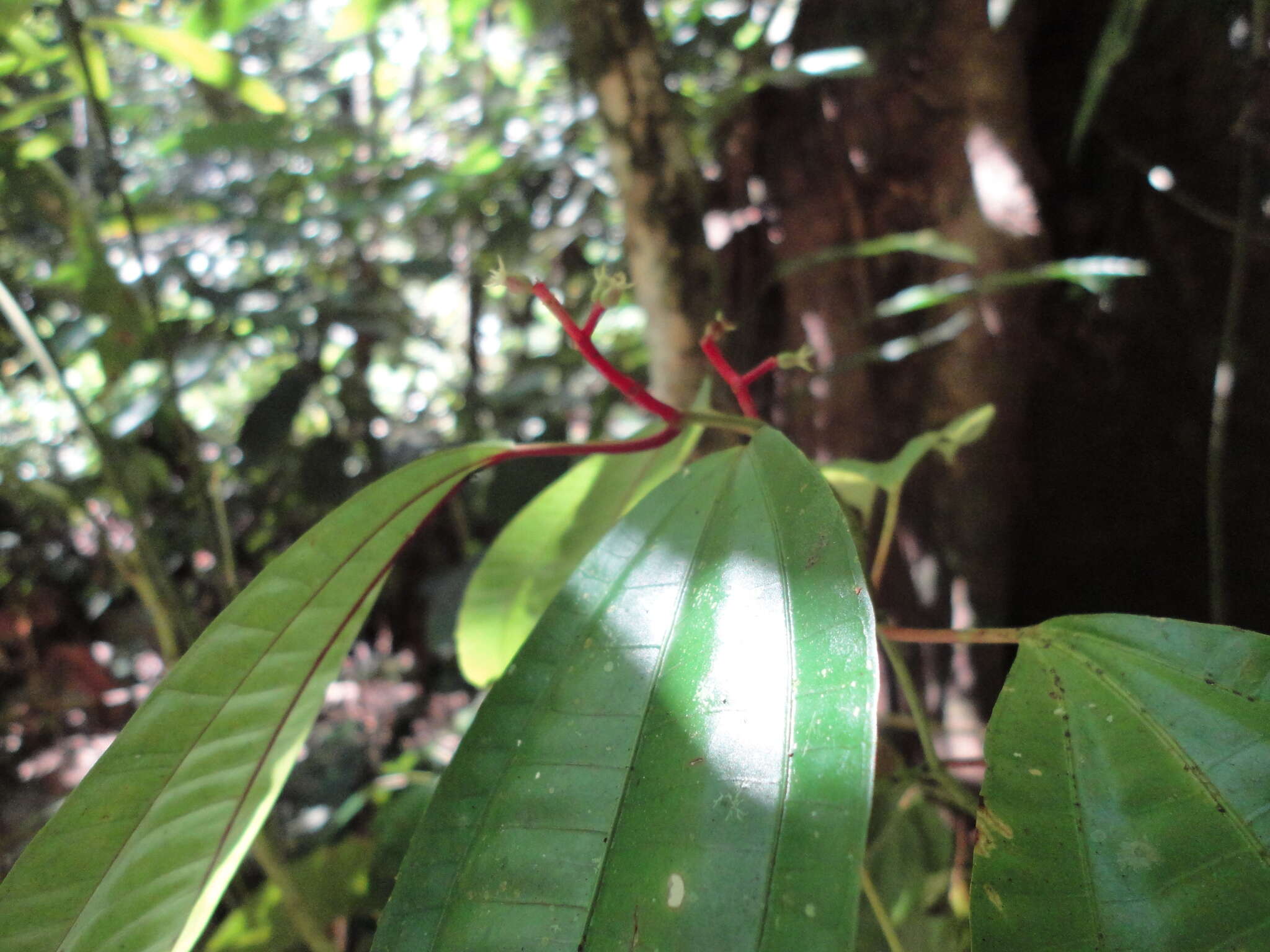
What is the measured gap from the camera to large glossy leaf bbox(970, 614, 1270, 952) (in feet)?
0.87

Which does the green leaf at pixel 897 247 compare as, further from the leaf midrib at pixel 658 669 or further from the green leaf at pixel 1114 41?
the leaf midrib at pixel 658 669

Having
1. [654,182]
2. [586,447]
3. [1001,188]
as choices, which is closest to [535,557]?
[586,447]

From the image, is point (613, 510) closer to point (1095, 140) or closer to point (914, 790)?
point (914, 790)

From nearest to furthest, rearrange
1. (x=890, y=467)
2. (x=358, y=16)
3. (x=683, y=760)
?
(x=683, y=760), (x=890, y=467), (x=358, y=16)

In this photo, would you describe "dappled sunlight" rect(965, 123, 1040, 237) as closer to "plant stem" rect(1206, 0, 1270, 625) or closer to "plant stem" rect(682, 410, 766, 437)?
"plant stem" rect(1206, 0, 1270, 625)

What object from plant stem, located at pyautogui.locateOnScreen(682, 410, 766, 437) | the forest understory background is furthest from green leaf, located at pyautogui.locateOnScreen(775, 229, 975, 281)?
plant stem, located at pyautogui.locateOnScreen(682, 410, 766, 437)

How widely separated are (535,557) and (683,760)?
352 millimetres

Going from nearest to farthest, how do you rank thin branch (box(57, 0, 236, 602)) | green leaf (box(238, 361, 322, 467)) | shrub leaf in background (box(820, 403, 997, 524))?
1. shrub leaf in background (box(820, 403, 997, 524))
2. thin branch (box(57, 0, 236, 602))
3. green leaf (box(238, 361, 322, 467))

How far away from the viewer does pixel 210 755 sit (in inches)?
14.4

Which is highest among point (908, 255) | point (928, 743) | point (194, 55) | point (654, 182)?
point (194, 55)

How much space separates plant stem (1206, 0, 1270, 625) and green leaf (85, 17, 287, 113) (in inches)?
39.6

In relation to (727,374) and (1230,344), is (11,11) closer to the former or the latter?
(727,374)

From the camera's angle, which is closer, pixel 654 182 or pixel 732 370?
pixel 732 370

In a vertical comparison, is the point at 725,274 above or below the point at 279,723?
above
